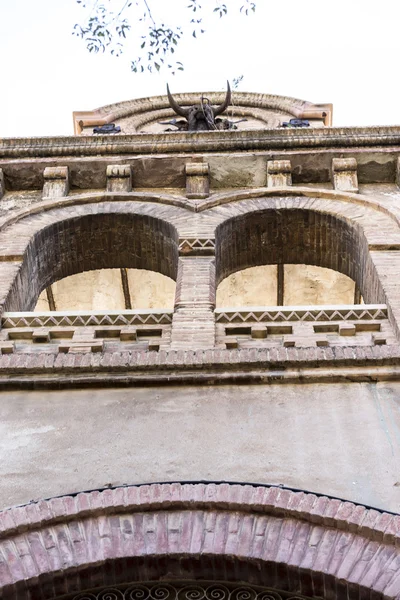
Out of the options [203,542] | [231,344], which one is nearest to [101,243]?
[231,344]

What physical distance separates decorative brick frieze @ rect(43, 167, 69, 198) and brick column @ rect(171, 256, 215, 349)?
2703 mm

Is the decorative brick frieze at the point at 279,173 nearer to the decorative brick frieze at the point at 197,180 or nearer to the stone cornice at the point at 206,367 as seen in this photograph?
the decorative brick frieze at the point at 197,180

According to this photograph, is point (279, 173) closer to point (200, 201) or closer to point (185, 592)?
point (200, 201)

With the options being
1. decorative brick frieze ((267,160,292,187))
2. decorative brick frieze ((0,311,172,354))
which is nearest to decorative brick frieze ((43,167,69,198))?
decorative brick frieze ((267,160,292,187))

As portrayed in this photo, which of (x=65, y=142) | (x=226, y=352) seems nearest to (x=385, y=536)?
(x=226, y=352)

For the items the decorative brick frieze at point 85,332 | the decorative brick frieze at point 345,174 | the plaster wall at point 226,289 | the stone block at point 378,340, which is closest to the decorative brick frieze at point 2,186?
the plaster wall at point 226,289

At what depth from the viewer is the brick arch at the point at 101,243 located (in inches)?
449

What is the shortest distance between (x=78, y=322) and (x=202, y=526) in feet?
12.0

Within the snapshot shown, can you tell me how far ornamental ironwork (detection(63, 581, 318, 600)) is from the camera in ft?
19.0

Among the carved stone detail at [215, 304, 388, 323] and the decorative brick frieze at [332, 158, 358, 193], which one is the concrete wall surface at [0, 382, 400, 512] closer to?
the carved stone detail at [215, 304, 388, 323]

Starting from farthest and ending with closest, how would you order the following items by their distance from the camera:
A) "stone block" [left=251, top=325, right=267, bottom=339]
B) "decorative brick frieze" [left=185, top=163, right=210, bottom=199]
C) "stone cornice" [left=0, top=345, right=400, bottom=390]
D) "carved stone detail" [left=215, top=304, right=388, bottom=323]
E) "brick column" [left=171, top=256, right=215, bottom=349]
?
"decorative brick frieze" [left=185, top=163, right=210, bottom=199]
"carved stone detail" [left=215, top=304, right=388, bottom=323]
"stone block" [left=251, top=325, right=267, bottom=339]
"brick column" [left=171, top=256, right=215, bottom=349]
"stone cornice" [left=0, top=345, right=400, bottom=390]

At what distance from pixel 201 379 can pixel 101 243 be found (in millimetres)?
4389

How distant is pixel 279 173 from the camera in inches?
491

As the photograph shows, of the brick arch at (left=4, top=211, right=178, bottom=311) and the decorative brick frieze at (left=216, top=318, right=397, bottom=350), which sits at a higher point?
the decorative brick frieze at (left=216, top=318, right=397, bottom=350)
